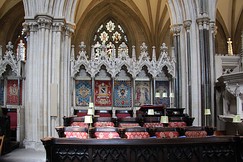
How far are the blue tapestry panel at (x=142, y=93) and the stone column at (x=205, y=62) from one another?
2867 millimetres

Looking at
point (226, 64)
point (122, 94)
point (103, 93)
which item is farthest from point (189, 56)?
point (103, 93)

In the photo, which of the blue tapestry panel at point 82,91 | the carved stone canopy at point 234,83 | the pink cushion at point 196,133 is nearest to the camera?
the pink cushion at point 196,133

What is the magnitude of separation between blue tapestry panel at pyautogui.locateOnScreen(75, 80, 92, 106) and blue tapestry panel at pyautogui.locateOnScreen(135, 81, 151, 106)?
7.52 feet

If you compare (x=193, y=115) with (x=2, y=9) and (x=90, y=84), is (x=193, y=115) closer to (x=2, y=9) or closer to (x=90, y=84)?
(x=90, y=84)

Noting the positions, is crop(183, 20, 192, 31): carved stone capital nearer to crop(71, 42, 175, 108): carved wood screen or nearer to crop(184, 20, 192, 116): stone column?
crop(184, 20, 192, 116): stone column

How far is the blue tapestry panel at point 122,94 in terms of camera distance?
1366 centimetres

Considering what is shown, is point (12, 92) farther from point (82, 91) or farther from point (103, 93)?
point (103, 93)

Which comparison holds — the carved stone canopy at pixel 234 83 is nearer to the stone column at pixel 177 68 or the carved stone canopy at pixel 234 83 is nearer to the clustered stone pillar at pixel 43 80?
the stone column at pixel 177 68

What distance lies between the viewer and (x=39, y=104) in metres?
11.1

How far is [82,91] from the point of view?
1350 centimetres

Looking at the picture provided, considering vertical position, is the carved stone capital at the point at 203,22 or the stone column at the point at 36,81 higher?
the carved stone capital at the point at 203,22

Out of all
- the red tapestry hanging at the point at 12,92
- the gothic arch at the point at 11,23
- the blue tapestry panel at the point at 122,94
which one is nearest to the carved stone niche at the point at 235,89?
the blue tapestry panel at the point at 122,94

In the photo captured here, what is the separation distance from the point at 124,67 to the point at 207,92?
13.5 ft

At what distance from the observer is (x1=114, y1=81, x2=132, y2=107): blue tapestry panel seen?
13662 mm
